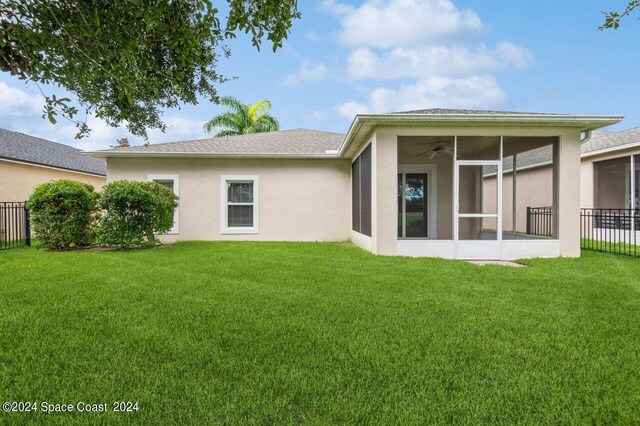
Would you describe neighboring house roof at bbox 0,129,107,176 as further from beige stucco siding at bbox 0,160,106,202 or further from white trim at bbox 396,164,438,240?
white trim at bbox 396,164,438,240

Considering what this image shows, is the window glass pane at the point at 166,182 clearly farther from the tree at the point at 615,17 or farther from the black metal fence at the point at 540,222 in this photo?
the black metal fence at the point at 540,222

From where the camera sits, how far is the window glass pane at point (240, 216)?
11.4 metres

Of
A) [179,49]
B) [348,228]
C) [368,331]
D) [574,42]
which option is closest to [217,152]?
[348,228]

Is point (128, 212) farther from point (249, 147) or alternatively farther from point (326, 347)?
point (326, 347)

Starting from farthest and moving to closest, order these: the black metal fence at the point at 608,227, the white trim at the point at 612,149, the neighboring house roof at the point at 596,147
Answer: the black metal fence at the point at 608,227, the neighboring house roof at the point at 596,147, the white trim at the point at 612,149

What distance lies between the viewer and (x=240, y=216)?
11398 millimetres

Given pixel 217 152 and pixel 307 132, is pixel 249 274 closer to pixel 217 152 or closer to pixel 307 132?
pixel 217 152

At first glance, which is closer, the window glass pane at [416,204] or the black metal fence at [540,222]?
the window glass pane at [416,204]

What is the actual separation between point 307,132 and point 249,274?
10774 mm

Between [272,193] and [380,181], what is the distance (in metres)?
4.63

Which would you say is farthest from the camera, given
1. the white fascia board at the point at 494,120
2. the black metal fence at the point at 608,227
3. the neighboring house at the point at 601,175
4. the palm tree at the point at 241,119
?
the palm tree at the point at 241,119

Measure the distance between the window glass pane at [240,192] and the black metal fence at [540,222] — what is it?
9.07m

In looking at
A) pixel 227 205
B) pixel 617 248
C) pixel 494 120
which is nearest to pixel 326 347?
pixel 494 120

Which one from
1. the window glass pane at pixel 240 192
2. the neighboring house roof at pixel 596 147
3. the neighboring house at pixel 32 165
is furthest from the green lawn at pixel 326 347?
the neighboring house at pixel 32 165
